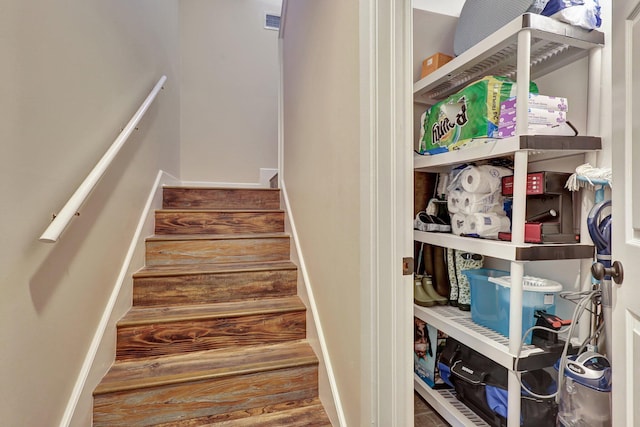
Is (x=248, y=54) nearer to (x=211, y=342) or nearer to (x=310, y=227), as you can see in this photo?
(x=310, y=227)

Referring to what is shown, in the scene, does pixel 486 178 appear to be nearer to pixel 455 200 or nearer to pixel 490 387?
pixel 455 200

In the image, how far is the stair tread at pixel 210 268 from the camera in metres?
1.71

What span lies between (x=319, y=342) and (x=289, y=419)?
0.33 m

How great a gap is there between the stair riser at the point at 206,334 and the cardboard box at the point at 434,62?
140 centimetres

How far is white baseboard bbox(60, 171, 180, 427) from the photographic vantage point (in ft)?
3.67

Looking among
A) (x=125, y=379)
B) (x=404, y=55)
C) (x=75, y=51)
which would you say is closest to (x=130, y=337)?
(x=125, y=379)

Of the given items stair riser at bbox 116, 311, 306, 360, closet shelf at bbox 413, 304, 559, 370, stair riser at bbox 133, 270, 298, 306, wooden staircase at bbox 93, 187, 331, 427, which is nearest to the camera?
closet shelf at bbox 413, 304, 559, 370

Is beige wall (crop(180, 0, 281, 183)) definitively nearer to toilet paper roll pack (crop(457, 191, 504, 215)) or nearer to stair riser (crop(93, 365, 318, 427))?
stair riser (crop(93, 365, 318, 427))

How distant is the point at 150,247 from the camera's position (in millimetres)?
Result: 1900

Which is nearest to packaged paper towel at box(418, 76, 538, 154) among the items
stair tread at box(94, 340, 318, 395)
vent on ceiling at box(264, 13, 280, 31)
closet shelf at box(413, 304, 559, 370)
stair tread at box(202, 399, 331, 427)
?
closet shelf at box(413, 304, 559, 370)

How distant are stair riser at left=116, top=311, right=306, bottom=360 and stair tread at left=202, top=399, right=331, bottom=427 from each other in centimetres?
34

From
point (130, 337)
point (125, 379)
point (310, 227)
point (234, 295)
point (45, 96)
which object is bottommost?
point (125, 379)

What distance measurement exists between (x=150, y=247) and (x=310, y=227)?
1032 mm

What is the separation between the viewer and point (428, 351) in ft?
5.31
